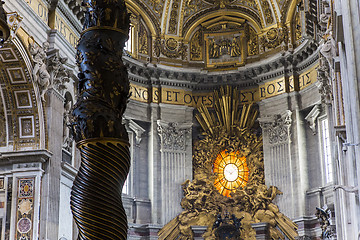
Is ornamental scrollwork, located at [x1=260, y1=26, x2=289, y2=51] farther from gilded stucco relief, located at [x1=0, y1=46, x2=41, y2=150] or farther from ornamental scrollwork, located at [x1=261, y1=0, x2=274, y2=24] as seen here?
gilded stucco relief, located at [x1=0, y1=46, x2=41, y2=150]

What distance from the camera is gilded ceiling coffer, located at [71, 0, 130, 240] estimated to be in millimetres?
3916

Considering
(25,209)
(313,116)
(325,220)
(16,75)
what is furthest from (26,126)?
(313,116)

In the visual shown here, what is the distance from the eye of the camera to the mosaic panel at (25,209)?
54.0 feet

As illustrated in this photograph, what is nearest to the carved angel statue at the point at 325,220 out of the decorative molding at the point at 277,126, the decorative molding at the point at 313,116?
the decorative molding at the point at 313,116

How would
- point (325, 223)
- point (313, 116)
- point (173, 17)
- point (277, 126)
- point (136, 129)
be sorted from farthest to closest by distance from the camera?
point (173, 17) < point (136, 129) < point (277, 126) < point (313, 116) < point (325, 223)

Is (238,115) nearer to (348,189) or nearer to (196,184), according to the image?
(196,184)

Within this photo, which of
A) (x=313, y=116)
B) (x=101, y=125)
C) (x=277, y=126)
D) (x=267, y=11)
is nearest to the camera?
(x=101, y=125)

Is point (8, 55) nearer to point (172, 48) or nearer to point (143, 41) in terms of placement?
point (143, 41)

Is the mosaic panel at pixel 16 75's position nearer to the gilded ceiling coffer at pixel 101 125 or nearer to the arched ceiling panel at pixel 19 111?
the arched ceiling panel at pixel 19 111

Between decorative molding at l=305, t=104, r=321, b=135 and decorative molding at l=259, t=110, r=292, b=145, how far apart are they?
2.54ft

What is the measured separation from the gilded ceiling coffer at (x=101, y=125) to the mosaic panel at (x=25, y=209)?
42.8ft

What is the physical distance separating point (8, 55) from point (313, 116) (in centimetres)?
1190

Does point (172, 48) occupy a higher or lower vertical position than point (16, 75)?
higher

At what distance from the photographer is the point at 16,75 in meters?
17.1
